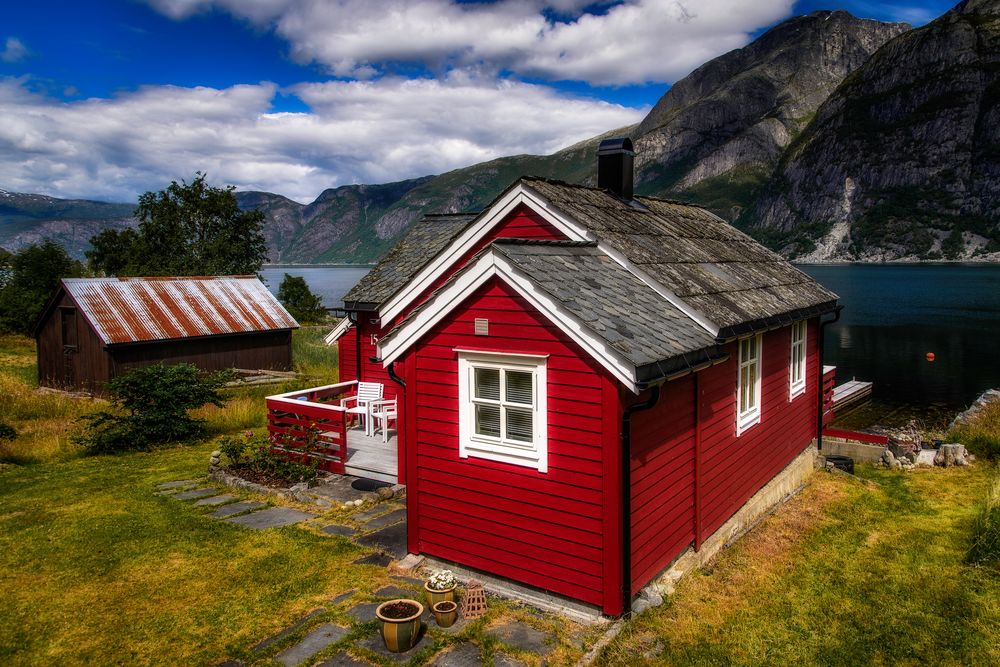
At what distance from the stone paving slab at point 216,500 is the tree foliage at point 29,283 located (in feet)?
117

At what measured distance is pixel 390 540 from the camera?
32.1ft

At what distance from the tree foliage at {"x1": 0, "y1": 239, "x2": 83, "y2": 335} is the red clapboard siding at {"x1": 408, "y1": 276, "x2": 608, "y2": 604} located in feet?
134

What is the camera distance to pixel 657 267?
975 cm

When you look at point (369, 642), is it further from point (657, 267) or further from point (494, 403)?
point (657, 267)

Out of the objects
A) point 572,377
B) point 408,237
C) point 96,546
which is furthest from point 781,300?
point 96,546

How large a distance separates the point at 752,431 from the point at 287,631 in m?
7.79

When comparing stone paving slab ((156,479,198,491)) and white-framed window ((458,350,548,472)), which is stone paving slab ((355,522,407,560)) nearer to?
white-framed window ((458,350,548,472))

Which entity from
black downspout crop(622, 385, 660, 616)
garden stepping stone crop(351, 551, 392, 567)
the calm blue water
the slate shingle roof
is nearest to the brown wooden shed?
the slate shingle roof

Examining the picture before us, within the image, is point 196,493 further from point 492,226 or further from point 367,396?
point 492,226

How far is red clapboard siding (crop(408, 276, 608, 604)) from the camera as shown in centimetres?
728

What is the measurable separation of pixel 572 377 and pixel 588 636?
2786 mm

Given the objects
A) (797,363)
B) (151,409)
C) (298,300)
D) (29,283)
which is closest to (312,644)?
(797,363)

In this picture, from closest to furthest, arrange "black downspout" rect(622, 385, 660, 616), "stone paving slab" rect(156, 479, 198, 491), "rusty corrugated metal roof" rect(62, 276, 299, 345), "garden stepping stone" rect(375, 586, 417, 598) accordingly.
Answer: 1. "black downspout" rect(622, 385, 660, 616)
2. "garden stepping stone" rect(375, 586, 417, 598)
3. "stone paving slab" rect(156, 479, 198, 491)
4. "rusty corrugated metal roof" rect(62, 276, 299, 345)

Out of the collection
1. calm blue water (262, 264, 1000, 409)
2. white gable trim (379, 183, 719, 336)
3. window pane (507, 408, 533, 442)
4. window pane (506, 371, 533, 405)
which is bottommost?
calm blue water (262, 264, 1000, 409)
